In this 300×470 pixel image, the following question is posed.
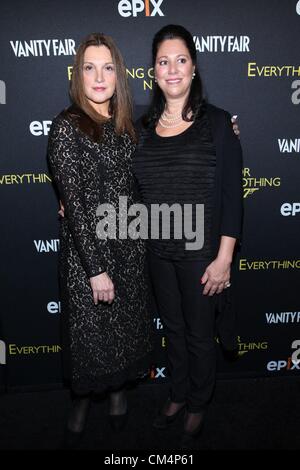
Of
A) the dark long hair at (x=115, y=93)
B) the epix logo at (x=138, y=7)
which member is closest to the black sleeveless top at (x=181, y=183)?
the dark long hair at (x=115, y=93)

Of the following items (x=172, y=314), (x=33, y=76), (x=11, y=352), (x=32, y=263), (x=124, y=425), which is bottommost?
(x=124, y=425)

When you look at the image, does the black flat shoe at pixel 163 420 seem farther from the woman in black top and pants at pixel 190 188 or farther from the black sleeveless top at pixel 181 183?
the black sleeveless top at pixel 181 183

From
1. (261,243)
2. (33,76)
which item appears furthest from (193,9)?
(261,243)

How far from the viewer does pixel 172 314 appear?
2039 millimetres

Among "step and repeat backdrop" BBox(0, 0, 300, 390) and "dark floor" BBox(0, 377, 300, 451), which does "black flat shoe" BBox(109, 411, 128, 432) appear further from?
"step and repeat backdrop" BBox(0, 0, 300, 390)

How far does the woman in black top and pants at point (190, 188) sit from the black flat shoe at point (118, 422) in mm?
346

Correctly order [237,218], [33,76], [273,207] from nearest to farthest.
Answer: [237,218], [33,76], [273,207]

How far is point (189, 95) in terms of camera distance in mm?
1880

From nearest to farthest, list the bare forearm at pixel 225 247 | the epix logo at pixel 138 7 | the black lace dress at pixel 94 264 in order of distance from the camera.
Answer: the black lace dress at pixel 94 264 < the bare forearm at pixel 225 247 < the epix logo at pixel 138 7

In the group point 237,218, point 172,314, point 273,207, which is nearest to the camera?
point 237,218

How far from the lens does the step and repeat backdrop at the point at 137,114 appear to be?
6.97 feet

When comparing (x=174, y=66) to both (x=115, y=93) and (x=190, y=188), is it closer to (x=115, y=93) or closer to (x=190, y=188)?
(x=115, y=93)

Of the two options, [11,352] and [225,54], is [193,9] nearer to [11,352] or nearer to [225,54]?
[225,54]

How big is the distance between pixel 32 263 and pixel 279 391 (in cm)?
168
